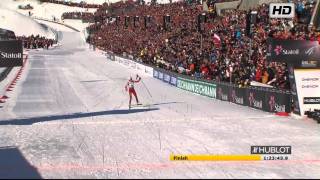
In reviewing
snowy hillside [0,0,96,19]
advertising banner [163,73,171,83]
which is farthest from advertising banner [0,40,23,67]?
snowy hillside [0,0,96,19]

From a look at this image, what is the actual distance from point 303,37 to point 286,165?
1251 centimetres

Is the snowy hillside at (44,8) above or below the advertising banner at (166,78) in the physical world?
above

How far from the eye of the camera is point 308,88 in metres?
20.2

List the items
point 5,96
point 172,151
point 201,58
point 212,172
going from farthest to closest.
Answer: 1. point 201,58
2. point 5,96
3. point 172,151
4. point 212,172

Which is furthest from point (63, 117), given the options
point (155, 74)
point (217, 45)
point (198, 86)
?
point (155, 74)

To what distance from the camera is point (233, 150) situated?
1415cm

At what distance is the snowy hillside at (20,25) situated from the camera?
3957 inches

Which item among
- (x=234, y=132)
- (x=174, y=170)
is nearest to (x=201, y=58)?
(x=234, y=132)

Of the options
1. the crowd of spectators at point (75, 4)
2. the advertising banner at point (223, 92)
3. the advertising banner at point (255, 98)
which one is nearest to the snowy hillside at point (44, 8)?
the crowd of spectators at point (75, 4)

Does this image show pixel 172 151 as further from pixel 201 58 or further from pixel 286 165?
pixel 201 58

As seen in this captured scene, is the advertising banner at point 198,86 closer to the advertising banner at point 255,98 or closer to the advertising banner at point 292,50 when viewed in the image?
the advertising banner at point 255,98

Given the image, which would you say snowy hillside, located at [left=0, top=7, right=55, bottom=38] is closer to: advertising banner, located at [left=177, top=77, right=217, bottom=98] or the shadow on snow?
advertising banner, located at [left=177, top=77, right=217, bottom=98]

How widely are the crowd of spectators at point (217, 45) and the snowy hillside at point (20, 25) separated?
1801 inches

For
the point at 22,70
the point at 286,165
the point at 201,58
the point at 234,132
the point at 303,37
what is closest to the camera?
the point at 286,165
